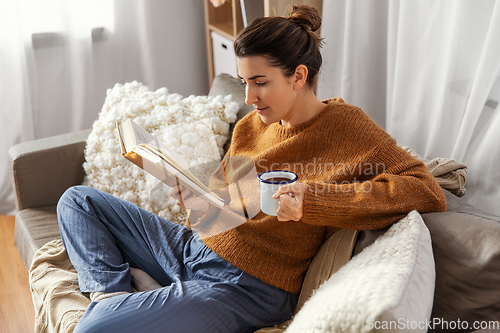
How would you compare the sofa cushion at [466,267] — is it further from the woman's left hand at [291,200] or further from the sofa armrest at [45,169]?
the sofa armrest at [45,169]

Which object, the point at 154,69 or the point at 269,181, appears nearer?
the point at 269,181

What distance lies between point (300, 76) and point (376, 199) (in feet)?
1.22

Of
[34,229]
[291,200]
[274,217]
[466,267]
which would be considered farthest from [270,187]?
[34,229]

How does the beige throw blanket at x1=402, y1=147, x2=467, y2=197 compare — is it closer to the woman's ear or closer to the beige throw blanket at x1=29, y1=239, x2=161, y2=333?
the woman's ear

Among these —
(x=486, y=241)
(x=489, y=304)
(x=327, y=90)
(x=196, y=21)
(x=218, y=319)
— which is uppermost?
(x=196, y=21)

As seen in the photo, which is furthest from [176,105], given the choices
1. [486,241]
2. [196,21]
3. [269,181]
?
[196,21]

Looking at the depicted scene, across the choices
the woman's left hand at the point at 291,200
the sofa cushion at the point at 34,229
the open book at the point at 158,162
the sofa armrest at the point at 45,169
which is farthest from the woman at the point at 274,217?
the sofa armrest at the point at 45,169

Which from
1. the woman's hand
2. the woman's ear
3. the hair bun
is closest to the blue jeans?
the woman's hand

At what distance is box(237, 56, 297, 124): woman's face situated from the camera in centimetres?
111

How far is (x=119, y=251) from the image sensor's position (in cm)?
135

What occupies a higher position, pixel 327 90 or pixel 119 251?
pixel 327 90

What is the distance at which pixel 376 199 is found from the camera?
97 centimetres

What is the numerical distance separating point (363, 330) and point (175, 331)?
0.48 m

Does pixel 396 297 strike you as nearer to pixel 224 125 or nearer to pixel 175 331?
pixel 175 331
